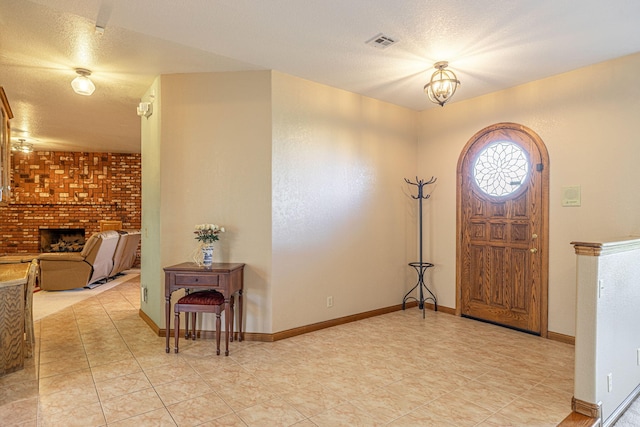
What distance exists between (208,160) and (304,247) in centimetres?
134

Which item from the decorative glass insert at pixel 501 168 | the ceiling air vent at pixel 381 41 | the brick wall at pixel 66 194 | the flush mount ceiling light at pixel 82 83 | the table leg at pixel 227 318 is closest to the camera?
the ceiling air vent at pixel 381 41

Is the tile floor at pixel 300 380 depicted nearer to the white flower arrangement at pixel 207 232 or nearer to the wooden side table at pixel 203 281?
the wooden side table at pixel 203 281

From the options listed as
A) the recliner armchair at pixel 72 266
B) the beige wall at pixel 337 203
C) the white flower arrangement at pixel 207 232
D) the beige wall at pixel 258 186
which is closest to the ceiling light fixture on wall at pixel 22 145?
the recliner armchair at pixel 72 266

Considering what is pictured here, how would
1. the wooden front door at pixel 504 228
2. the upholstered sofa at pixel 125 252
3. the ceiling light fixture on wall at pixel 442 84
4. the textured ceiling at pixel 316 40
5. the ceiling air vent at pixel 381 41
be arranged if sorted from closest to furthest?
the textured ceiling at pixel 316 40 < the ceiling air vent at pixel 381 41 < the ceiling light fixture on wall at pixel 442 84 < the wooden front door at pixel 504 228 < the upholstered sofa at pixel 125 252

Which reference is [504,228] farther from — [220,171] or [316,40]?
[220,171]

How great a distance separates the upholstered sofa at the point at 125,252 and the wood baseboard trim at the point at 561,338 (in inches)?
259

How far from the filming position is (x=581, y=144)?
3469 mm

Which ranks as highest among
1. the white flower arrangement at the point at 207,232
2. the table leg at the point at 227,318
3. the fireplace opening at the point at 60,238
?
the white flower arrangement at the point at 207,232

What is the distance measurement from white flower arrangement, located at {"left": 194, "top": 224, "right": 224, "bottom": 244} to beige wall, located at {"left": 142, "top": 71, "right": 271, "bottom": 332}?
0.18 meters

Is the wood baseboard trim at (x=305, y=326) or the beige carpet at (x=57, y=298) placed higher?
the wood baseboard trim at (x=305, y=326)

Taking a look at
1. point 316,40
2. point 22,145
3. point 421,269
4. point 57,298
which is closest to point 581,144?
point 421,269

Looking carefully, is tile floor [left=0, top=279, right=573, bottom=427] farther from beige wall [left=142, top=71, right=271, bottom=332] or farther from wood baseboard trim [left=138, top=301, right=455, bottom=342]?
beige wall [left=142, top=71, right=271, bottom=332]

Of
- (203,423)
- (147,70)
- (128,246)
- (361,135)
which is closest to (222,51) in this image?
(147,70)

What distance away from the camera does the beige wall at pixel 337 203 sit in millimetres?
3650
